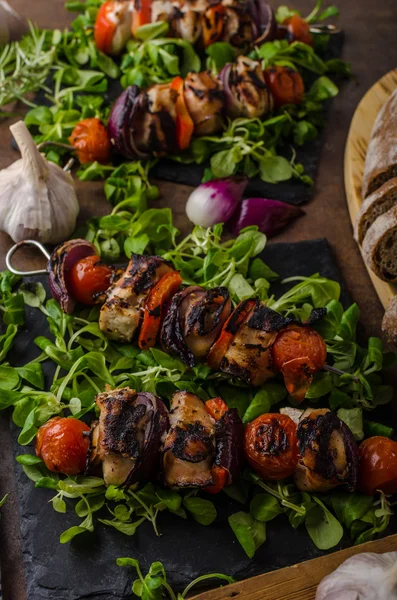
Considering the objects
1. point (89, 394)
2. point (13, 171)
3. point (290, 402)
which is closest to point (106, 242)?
point (13, 171)

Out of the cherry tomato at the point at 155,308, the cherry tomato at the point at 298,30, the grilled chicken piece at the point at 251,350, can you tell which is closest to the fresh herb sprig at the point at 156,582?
the grilled chicken piece at the point at 251,350

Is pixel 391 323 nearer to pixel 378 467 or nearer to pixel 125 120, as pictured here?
pixel 378 467

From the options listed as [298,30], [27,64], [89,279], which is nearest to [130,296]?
[89,279]

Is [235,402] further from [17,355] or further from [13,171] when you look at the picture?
[13,171]

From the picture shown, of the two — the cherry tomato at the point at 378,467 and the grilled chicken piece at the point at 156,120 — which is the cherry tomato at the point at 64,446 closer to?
the cherry tomato at the point at 378,467

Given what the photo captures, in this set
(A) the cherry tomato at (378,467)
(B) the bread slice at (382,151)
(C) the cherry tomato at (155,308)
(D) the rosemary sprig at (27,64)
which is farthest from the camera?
(D) the rosemary sprig at (27,64)

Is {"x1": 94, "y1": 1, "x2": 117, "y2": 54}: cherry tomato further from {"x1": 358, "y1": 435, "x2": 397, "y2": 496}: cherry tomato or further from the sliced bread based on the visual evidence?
{"x1": 358, "y1": 435, "x2": 397, "y2": 496}: cherry tomato
